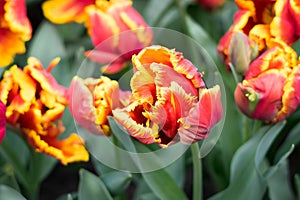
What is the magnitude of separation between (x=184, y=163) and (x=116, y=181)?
0.22 metres

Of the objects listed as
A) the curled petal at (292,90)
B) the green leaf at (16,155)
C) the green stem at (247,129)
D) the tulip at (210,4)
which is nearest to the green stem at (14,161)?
the green leaf at (16,155)

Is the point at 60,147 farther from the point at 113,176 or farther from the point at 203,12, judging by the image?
the point at 203,12

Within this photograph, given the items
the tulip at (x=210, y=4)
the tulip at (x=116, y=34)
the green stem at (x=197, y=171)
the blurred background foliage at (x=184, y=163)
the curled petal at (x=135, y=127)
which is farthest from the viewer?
the tulip at (x=210, y=4)

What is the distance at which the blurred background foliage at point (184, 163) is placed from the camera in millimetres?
1100

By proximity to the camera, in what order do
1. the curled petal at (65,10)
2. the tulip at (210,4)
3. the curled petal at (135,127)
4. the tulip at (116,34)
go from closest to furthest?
the curled petal at (135,127) → the tulip at (116,34) → the curled petal at (65,10) → the tulip at (210,4)

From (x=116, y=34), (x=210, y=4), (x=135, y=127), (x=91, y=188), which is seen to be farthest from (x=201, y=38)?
(x=135, y=127)

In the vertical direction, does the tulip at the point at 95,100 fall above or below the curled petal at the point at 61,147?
above

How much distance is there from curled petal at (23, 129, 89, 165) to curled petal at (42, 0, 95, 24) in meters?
0.31

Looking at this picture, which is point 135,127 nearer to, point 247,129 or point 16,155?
point 247,129

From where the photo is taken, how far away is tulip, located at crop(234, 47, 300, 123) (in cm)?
102

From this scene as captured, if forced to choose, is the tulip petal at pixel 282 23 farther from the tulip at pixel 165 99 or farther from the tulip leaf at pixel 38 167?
the tulip leaf at pixel 38 167

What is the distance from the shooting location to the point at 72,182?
163 centimetres

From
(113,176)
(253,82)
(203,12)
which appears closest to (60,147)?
(113,176)

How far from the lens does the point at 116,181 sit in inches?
43.0
